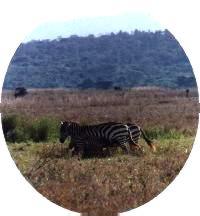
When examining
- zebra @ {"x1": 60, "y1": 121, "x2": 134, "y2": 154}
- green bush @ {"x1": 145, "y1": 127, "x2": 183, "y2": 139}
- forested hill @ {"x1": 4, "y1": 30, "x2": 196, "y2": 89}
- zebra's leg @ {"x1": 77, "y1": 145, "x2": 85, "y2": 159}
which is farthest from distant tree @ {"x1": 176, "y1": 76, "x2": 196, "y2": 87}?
zebra's leg @ {"x1": 77, "y1": 145, "x2": 85, "y2": 159}

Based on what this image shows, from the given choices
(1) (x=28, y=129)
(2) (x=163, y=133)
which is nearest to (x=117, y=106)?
(2) (x=163, y=133)

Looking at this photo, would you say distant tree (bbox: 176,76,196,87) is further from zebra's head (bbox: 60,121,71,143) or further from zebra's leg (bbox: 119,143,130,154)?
zebra's head (bbox: 60,121,71,143)

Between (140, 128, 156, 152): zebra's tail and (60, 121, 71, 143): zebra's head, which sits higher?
(60, 121, 71, 143): zebra's head

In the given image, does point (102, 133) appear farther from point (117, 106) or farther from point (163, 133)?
point (163, 133)

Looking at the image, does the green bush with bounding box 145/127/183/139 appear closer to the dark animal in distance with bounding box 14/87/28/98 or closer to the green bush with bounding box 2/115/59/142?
the green bush with bounding box 2/115/59/142

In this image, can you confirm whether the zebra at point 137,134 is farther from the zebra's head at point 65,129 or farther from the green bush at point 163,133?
the zebra's head at point 65,129

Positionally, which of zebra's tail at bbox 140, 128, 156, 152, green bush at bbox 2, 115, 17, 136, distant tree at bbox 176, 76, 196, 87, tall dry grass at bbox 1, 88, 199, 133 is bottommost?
zebra's tail at bbox 140, 128, 156, 152
